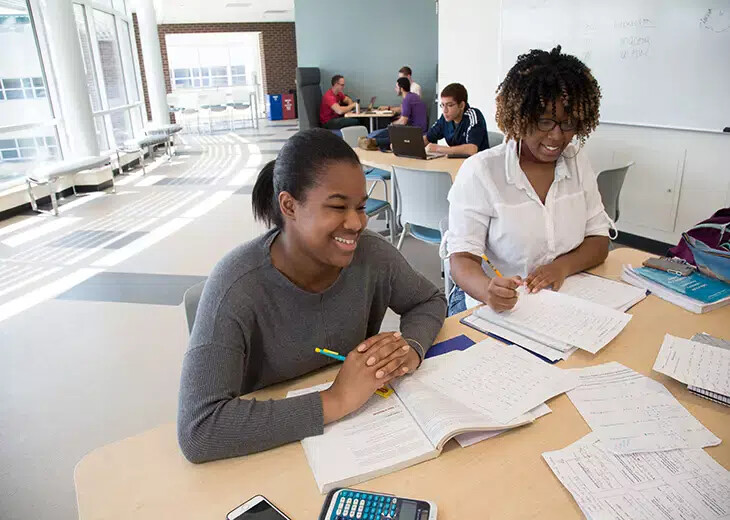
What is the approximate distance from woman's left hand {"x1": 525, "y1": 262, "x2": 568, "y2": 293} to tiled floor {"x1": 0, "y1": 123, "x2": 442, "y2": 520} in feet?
2.65

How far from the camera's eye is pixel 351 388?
1025 mm

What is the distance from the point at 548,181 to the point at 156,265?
3.36 meters

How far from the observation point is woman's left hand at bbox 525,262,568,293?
60.5 inches

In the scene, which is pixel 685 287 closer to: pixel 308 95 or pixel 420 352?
pixel 420 352

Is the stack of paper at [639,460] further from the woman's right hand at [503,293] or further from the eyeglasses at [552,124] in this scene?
the eyeglasses at [552,124]

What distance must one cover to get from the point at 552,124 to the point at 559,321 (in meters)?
0.65

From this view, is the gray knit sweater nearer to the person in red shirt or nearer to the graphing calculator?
the graphing calculator

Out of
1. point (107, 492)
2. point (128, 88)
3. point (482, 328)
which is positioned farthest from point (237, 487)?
point (128, 88)

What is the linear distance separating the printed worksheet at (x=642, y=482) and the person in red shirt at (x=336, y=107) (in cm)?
875

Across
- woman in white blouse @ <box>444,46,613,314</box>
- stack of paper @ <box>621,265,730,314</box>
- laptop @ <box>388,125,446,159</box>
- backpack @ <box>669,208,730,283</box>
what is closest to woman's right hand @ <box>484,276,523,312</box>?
woman in white blouse @ <box>444,46,613,314</box>

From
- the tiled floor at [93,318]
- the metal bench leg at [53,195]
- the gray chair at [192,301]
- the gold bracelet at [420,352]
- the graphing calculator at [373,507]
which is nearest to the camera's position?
the graphing calculator at [373,507]

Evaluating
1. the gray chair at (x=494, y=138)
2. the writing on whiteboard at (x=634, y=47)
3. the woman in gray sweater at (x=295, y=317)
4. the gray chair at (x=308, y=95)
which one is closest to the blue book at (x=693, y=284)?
the woman in gray sweater at (x=295, y=317)

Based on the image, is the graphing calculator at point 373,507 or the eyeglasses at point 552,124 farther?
the eyeglasses at point 552,124

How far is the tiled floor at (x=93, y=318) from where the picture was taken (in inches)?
84.4
